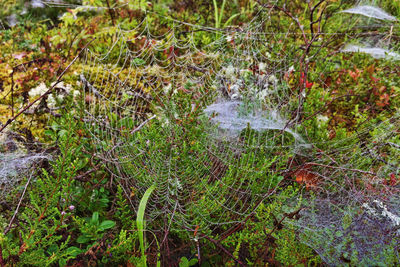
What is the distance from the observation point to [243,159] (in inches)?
69.9

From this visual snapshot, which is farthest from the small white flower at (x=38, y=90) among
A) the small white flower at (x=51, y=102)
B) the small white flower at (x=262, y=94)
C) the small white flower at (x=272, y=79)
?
the small white flower at (x=272, y=79)

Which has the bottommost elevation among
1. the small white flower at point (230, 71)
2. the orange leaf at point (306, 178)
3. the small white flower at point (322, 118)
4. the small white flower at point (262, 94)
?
the orange leaf at point (306, 178)

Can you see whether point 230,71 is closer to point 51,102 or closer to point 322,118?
A: point 322,118

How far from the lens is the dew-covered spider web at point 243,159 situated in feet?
5.28

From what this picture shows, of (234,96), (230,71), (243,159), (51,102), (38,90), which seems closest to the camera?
(243,159)

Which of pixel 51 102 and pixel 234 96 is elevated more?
pixel 51 102

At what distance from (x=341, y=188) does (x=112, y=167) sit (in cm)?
146

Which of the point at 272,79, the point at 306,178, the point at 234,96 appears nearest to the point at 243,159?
the point at 306,178

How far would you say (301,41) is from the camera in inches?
140

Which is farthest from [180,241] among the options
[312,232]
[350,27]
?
[350,27]

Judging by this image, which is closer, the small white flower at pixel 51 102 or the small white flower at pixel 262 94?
the small white flower at pixel 51 102

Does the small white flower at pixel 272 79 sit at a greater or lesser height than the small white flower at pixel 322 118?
greater

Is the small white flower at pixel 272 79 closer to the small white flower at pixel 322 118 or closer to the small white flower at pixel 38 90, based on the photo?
the small white flower at pixel 322 118

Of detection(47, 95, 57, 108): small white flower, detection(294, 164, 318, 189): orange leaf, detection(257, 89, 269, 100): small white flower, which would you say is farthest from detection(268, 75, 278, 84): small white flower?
detection(47, 95, 57, 108): small white flower
